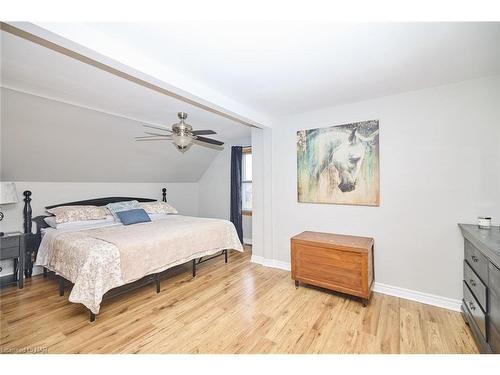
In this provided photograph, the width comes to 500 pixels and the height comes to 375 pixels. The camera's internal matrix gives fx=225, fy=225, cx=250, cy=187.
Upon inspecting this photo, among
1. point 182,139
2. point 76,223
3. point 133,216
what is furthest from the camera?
point 133,216

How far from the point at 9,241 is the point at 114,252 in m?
1.65

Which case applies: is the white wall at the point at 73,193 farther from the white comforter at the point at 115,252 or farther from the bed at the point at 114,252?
the white comforter at the point at 115,252

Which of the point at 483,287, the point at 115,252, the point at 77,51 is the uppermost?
the point at 77,51

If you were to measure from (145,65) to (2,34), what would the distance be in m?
0.91

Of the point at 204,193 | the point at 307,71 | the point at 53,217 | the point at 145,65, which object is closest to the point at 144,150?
the point at 53,217

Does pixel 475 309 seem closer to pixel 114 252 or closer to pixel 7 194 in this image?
pixel 114 252

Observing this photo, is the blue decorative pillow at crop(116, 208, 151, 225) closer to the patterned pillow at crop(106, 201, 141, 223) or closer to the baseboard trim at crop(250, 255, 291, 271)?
the patterned pillow at crop(106, 201, 141, 223)

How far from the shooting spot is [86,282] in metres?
2.09

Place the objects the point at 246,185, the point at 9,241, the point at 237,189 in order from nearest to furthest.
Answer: the point at 9,241 → the point at 237,189 → the point at 246,185

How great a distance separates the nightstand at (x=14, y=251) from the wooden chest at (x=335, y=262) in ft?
11.3

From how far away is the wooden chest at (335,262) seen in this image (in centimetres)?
242

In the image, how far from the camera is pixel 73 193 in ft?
12.4

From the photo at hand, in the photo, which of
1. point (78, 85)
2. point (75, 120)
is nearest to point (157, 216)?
point (75, 120)

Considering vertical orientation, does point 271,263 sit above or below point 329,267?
below
